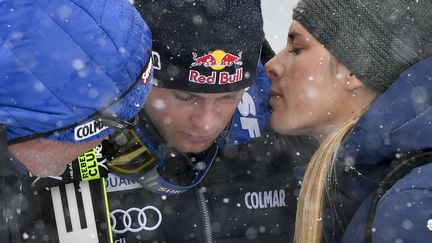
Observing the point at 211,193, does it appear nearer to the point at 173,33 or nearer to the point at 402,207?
the point at 173,33

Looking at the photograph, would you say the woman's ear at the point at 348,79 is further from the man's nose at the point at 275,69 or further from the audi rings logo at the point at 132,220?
the audi rings logo at the point at 132,220

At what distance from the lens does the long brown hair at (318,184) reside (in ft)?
7.38

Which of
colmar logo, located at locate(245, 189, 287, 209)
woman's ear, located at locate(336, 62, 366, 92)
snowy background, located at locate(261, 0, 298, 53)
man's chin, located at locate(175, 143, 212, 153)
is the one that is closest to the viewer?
woman's ear, located at locate(336, 62, 366, 92)

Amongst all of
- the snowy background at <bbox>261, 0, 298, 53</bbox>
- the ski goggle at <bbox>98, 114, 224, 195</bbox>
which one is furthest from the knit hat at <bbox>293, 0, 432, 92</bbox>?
the snowy background at <bbox>261, 0, 298, 53</bbox>

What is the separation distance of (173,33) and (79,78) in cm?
89

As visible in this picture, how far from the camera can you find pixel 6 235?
1987mm

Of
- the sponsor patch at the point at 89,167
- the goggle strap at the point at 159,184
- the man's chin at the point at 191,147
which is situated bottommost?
the goggle strap at the point at 159,184

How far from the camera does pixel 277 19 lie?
5289 mm

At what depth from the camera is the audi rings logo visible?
2.73 m

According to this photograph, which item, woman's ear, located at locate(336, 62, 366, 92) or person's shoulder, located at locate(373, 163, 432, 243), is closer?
person's shoulder, located at locate(373, 163, 432, 243)

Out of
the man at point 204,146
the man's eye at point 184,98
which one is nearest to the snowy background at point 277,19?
the man at point 204,146

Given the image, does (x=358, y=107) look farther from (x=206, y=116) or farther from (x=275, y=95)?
(x=206, y=116)

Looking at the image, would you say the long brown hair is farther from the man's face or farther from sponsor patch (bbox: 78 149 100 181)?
sponsor patch (bbox: 78 149 100 181)

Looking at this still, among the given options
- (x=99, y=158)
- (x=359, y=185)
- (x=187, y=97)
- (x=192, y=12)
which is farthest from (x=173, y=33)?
(x=359, y=185)
